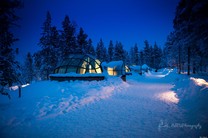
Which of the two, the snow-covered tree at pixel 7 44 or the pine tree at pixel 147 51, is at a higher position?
the pine tree at pixel 147 51

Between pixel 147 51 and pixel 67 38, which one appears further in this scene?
pixel 147 51

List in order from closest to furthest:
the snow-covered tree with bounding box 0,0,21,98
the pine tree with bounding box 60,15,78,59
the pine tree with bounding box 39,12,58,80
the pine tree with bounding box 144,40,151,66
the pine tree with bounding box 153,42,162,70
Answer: the snow-covered tree with bounding box 0,0,21,98
the pine tree with bounding box 39,12,58,80
the pine tree with bounding box 60,15,78,59
the pine tree with bounding box 144,40,151,66
the pine tree with bounding box 153,42,162,70

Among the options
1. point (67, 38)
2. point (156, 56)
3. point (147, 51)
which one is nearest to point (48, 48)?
point (67, 38)

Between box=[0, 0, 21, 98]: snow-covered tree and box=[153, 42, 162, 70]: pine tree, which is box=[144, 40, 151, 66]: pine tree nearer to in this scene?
box=[153, 42, 162, 70]: pine tree

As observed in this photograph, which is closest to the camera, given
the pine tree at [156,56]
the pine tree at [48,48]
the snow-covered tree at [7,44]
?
the snow-covered tree at [7,44]

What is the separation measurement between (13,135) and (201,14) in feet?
40.0

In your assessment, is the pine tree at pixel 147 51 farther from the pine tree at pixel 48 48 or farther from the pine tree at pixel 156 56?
the pine tree at pixel 48 48

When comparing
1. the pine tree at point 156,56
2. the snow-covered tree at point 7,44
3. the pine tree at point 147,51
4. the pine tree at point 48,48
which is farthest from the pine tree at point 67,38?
the pine tree at point 156,56

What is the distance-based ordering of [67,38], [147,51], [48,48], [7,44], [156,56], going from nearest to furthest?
[7,44], [48,48], [67,38], [147,51], [156,56]

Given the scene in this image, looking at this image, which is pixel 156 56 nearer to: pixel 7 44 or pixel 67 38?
pixel 67 38

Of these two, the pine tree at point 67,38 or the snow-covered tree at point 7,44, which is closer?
the snow-covered tree at point 7,44

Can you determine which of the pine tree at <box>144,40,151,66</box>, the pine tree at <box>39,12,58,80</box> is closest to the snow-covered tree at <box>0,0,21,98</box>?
the pine tree at <box>39,12,58,80</box>

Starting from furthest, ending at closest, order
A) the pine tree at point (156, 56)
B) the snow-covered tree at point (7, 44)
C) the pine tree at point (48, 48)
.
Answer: the pine tree at point (156, 56), the pine tree at point (48, 48), the snow-covered tree at point (7, 44)

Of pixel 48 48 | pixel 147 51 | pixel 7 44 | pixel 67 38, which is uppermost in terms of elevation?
pixel 147 51
